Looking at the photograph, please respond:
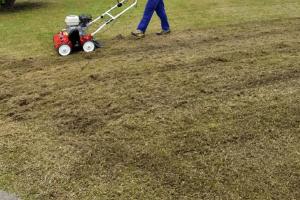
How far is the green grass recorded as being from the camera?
7.55m

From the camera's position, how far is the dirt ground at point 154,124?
3391 millimetres

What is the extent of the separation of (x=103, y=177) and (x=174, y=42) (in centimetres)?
419

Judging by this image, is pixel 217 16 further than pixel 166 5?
No

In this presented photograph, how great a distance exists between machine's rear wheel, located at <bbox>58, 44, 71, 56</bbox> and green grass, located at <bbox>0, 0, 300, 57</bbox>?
33 cm

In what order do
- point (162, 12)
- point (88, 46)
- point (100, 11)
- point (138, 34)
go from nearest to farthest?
point (88, 46)
point (138, 34)
point (162, 12)
point (100, 11)

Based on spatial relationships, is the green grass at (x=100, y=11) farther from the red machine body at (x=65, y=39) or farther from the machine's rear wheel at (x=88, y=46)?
the machine's rear wheel at (x=88, y=46)

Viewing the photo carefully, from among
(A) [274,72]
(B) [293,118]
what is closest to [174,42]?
(A) [274,72]

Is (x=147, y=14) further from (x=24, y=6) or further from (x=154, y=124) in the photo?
(x=24, y=6)

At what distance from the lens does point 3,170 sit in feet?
11.8

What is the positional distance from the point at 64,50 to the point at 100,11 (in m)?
4.25

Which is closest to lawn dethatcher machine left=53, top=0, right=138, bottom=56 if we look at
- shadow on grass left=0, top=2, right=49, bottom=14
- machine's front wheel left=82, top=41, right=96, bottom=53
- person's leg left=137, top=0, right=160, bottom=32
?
machine's front wheel left=82, top=41, right=96, bottom=53

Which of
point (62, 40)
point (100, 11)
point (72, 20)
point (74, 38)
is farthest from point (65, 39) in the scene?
point (100, 11)

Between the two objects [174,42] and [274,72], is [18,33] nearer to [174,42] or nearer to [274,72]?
[174,42]

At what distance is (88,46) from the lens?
6.65 metres
